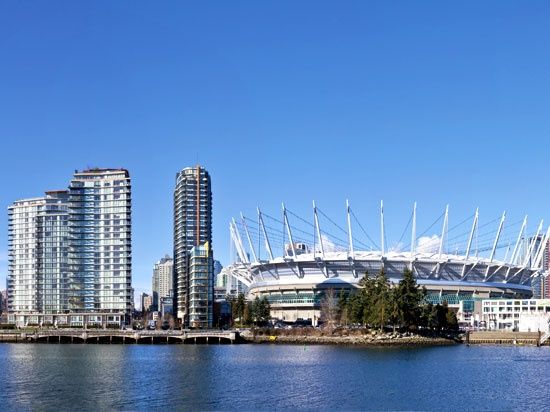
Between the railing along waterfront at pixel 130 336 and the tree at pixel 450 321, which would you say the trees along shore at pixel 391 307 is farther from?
the railing along waterfront at pixel 130 336

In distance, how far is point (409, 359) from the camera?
97.9 meters

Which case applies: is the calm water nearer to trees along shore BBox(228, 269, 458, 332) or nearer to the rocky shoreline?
trees along shore BBox(228, 269, 458, 332)

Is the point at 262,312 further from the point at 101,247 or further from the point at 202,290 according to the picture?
the point at 101,247

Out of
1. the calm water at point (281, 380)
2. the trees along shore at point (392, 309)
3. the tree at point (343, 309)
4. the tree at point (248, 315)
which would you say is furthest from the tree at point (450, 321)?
the tree at point (248, 315)

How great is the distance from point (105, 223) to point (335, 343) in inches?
3015

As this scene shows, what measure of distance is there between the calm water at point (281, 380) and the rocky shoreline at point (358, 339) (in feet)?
50.2

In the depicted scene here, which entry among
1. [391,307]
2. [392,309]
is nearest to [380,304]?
[391,307]

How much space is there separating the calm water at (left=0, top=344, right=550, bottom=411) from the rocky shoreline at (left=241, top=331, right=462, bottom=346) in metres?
15.3

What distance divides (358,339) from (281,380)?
59204mm

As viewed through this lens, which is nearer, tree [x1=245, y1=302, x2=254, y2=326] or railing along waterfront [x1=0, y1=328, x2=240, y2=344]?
railing along waterfront [x1=0, y1=328, x2=240, y2=344]

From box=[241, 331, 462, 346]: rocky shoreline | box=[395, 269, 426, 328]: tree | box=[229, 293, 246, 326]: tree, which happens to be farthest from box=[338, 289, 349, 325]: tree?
box=[229, 293, 246, 326]: tree

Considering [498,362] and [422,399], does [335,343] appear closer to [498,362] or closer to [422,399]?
[498,362]

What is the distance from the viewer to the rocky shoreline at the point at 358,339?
130 metres

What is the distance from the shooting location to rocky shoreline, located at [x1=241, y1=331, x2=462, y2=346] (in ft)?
427
